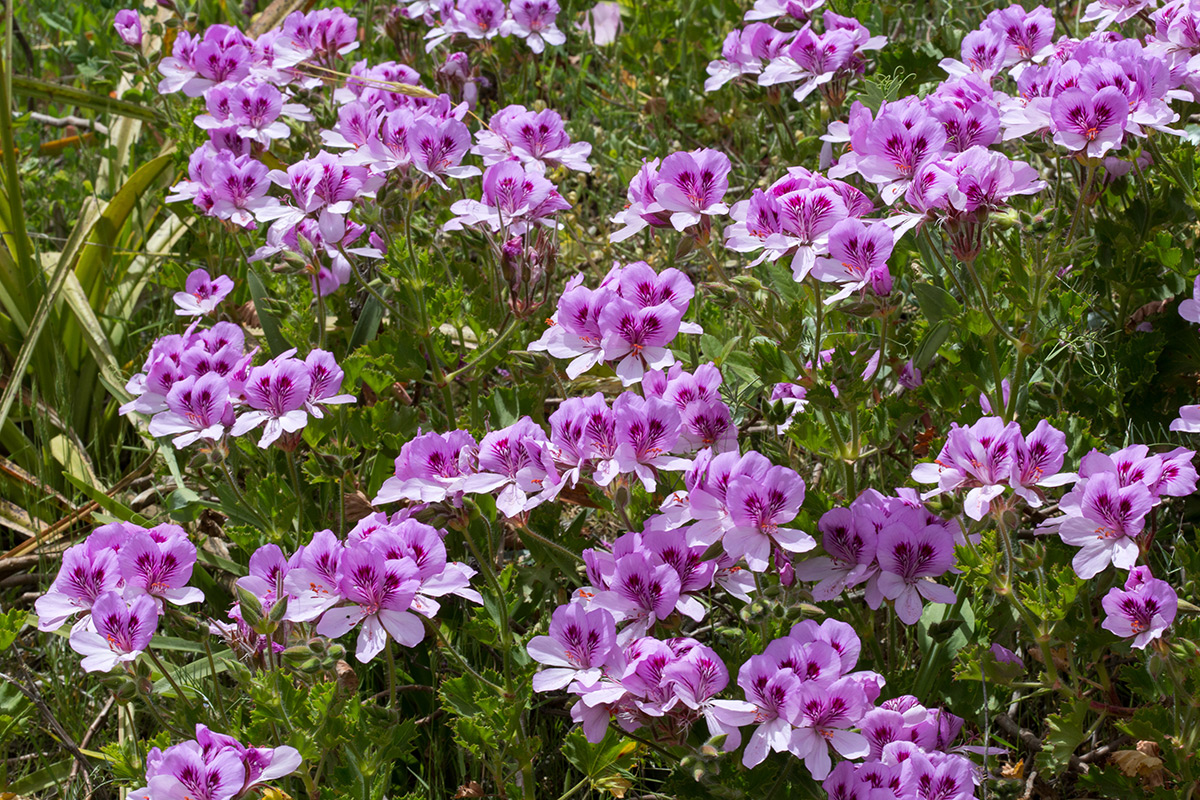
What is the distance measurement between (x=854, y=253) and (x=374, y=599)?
1.20 metres

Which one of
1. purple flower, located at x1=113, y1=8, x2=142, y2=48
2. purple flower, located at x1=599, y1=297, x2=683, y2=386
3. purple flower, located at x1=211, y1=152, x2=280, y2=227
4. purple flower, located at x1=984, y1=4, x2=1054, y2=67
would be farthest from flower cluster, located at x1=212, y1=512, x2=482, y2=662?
purple flower, located at x1=113, y1=8, x2=142, y2=48

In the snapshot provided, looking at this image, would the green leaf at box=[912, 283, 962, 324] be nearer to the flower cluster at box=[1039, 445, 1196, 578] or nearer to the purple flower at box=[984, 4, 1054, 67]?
the flower cluster at box=[1039, 445, 1196, 578]

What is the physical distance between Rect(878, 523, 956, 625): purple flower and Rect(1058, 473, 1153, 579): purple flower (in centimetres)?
24

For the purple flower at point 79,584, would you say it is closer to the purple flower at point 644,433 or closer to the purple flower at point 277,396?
the purple flower at point 277,396

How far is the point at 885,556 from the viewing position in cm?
221

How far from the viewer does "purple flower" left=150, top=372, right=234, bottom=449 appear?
100 inches

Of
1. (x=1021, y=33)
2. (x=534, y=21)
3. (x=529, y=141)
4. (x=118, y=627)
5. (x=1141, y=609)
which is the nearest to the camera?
(x=1141, y=609)

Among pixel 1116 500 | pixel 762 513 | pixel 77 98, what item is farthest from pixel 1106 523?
pixel 77 98

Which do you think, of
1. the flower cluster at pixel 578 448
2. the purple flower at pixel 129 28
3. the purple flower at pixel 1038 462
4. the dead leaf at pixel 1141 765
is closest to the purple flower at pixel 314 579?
the flower cluster at pixel 578 448

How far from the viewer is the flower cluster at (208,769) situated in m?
1.88

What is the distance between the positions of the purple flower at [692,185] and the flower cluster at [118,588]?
1304 millimetres

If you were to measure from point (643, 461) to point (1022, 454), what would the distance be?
72 centimetres

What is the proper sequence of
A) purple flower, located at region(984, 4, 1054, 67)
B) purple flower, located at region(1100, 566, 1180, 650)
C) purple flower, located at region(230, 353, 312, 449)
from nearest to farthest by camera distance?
purple flower, located at region(1100, 566, 1180, 650)
purple flower, located at region(230, 353, 312, 449)
purple flower, located at region(984, 4, 1054, 67)

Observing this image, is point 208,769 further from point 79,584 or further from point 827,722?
point 827,722
